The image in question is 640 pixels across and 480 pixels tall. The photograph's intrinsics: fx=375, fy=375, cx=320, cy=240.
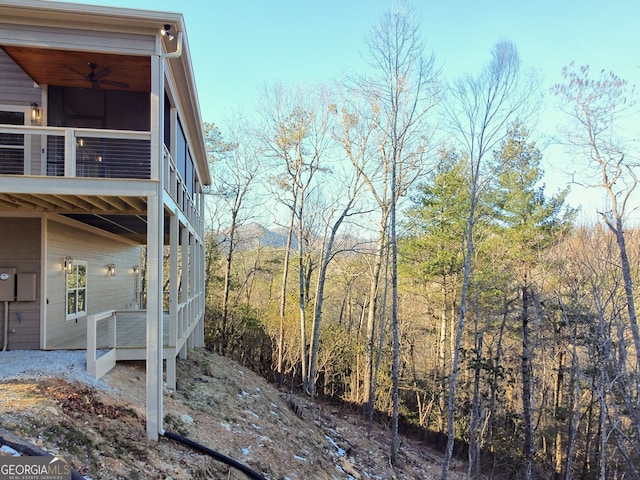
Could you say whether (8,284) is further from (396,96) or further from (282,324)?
(282,324)

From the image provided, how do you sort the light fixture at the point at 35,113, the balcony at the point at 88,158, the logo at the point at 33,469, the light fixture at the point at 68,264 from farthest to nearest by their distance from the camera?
the light fixture at the point at 68,264 < the light fixture at the point at 35,113 < the balcony at the point at 88,158 < the logo at the point at 33,469

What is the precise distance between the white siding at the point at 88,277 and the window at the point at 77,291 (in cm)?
15

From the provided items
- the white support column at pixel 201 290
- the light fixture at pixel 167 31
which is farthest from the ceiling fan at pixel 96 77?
the white support column at pixel 201 290

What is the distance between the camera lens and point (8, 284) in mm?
6094

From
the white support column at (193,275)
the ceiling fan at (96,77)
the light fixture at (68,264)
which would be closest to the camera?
the ceiling fan at (96,77)

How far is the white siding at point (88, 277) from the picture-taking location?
655 cm

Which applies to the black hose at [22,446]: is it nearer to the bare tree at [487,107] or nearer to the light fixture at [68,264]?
the light fixture at [68,264]

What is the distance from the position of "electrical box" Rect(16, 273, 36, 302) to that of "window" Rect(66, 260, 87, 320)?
0.93 metres

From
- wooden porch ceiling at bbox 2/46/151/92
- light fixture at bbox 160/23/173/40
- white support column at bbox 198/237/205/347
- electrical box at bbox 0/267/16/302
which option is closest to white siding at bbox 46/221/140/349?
electrical box at bbox 0/267/16/302

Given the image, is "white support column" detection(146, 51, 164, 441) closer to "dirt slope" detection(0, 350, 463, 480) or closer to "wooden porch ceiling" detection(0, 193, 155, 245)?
"dirt slope" detection(0, 350, 463, 480)

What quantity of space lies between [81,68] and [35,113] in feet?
4.86

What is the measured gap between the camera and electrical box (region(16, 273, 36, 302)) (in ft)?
20.1

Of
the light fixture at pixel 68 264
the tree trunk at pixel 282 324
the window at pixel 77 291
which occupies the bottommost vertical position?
the tree trunk at pixel 282 324

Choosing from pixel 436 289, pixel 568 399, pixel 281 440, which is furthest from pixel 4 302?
pixel 568 399
